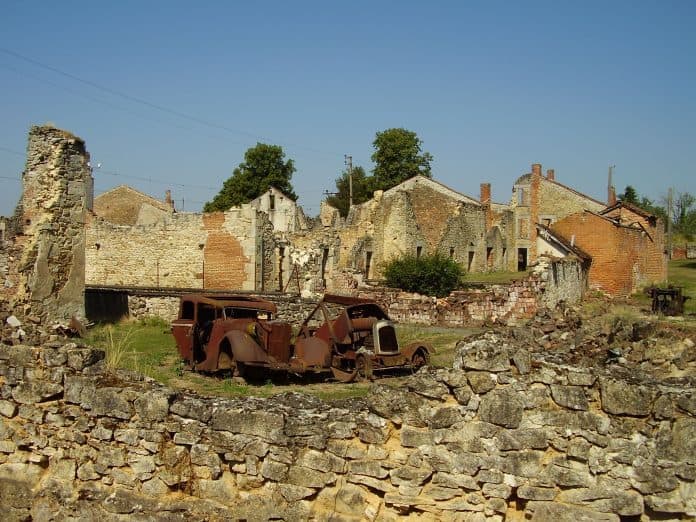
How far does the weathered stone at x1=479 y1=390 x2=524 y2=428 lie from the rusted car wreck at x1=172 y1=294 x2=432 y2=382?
20.3ft

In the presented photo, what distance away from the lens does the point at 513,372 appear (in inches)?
219

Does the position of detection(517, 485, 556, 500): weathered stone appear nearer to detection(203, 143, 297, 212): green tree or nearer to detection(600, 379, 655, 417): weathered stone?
detection(600, 379, 655, 417): weathered stone

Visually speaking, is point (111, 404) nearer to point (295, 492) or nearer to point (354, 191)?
point (295, 492)

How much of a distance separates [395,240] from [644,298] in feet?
47.3

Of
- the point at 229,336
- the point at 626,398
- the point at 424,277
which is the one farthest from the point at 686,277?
the point at 626,398

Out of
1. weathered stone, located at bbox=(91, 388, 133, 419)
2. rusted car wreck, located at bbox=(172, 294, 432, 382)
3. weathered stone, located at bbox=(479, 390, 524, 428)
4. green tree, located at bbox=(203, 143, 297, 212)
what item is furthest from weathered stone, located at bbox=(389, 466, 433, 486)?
green tree, located at bbox=(203, 143, 297, 212)

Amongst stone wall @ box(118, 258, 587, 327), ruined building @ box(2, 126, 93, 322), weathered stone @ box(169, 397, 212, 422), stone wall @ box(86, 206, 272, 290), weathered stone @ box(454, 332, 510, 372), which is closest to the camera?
weathered stone @ box(454, 332, 510, 372)

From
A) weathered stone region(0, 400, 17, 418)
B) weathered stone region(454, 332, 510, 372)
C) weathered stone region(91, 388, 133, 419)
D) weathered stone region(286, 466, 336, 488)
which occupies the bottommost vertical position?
weathered stone region(286, 466, 336, 488)

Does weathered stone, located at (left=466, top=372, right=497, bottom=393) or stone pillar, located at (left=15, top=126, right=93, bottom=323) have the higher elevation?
stone pillar, located at (left=15, top=126, right=93, bottom=323)

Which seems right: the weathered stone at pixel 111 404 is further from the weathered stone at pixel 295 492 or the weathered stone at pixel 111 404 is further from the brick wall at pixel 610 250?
the brick wall at pixel 610 250

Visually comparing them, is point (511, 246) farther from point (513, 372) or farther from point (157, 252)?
point (513, 372)

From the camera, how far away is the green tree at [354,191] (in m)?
62.2

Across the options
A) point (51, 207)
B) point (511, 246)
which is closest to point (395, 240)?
point (511, 246)

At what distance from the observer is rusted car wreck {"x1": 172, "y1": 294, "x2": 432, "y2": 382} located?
1176 centimetres
